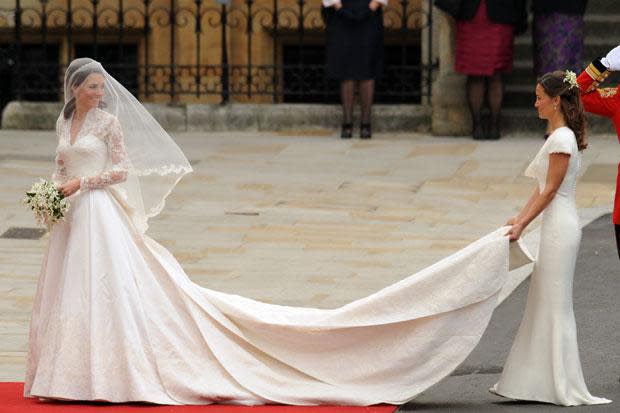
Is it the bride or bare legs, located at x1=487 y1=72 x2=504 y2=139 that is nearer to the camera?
the bride

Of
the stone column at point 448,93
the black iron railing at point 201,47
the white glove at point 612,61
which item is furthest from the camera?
the black iron railing at point 201,47

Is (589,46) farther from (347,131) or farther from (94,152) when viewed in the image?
(94,152)

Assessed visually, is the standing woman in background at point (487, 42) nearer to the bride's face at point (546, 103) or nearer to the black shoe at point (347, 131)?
the black shoe at point (347, 131)

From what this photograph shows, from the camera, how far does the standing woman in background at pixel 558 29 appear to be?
55.2ft

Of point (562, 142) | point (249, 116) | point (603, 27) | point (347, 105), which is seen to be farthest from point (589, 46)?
point (562, 142)

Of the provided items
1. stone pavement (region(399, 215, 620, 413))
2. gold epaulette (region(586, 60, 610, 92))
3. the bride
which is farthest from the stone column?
the bride

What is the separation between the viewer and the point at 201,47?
61.7ft

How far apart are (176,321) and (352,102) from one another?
899cm

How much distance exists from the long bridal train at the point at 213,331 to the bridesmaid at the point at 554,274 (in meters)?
0.18

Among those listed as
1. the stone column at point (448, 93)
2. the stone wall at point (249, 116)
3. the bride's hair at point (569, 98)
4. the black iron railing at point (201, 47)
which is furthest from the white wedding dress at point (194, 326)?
the black iron railing at point (201, 47)

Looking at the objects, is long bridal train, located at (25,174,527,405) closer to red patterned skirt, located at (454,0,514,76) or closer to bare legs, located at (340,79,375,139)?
red patterned skirt, located at (454,0,514,76)

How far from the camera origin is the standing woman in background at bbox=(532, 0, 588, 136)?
55.2ft

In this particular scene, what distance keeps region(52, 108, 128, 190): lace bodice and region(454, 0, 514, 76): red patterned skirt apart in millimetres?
8649

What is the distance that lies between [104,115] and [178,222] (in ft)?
16.0
